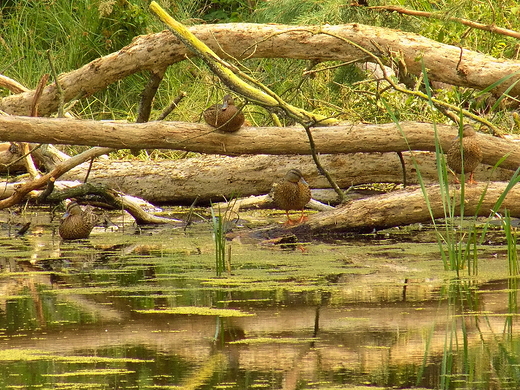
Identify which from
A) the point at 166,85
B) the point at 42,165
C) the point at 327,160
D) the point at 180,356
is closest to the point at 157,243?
the point at 327,160

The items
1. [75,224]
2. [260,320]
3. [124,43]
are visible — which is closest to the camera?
[260,320]

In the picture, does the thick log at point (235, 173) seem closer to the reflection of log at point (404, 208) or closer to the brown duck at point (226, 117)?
the brown duck at point (226, 117)

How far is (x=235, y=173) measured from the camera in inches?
296

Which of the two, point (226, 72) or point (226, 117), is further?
point (226, 117)

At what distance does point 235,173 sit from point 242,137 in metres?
1.16

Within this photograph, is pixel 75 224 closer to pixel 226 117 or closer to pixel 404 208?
pixel 226 117

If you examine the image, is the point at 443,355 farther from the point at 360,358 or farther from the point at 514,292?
the point at 514,292

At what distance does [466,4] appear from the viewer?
6.94 metres

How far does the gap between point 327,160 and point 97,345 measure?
180 inches

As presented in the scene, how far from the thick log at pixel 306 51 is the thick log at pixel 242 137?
48cm

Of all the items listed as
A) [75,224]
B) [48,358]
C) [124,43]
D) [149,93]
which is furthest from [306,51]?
[124,43]

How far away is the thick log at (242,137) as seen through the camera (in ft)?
20.1

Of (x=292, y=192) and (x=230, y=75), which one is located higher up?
(x=230, y=75)

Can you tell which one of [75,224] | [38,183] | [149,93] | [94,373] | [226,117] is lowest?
[94,373]
